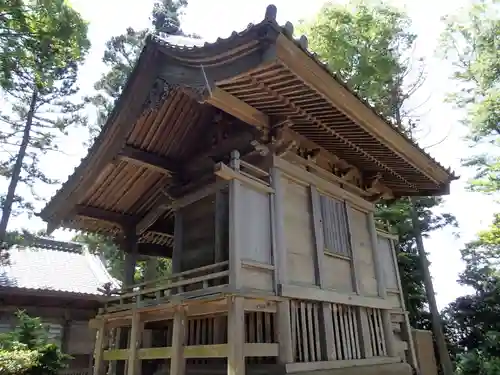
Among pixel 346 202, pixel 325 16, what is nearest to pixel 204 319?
pixel 346 202

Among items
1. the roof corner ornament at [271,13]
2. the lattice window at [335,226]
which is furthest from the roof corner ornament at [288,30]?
the lattice window at [335,226]

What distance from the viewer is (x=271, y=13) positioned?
12.9 ft

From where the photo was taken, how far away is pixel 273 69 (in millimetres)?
4477

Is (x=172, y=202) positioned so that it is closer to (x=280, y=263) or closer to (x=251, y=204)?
(x=251, y=204)

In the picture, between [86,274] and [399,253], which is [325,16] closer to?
[399,253]

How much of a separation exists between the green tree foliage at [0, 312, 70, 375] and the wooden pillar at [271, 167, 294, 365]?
5553mm

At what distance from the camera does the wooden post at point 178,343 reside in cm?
489

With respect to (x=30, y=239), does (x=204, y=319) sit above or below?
below

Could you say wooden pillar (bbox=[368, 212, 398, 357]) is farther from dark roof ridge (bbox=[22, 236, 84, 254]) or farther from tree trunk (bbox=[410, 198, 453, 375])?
dark roof ridge (bbox=[22, 236, 84, 254])

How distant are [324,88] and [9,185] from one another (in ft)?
43.5

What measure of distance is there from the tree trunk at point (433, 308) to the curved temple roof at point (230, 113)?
7937mm

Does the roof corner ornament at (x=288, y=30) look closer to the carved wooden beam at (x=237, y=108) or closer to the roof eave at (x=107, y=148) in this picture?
the carved wooden beam at (x=237, y=108)

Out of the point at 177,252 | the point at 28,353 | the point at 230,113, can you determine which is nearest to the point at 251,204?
the point at 230,113

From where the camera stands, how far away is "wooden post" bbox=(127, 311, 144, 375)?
5.61 m
